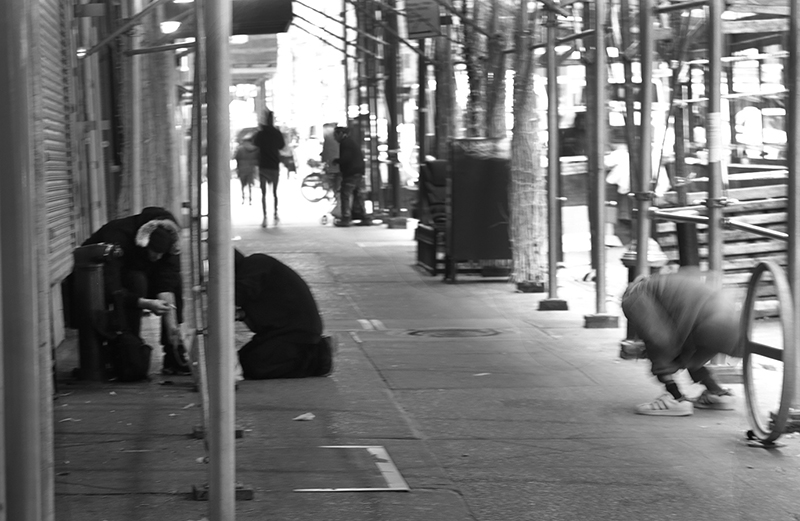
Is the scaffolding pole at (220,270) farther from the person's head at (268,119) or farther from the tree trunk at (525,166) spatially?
the person's head at (268,119)

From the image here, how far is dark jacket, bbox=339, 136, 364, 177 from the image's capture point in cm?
2158

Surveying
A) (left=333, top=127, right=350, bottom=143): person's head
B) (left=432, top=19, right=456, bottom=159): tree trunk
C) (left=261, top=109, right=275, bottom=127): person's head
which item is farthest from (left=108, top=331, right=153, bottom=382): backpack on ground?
(left=261, top=109, right=275, bottom=127): person's head

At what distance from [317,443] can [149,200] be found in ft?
18.2

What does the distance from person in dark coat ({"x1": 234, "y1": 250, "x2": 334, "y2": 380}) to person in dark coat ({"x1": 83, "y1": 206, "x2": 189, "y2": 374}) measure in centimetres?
49

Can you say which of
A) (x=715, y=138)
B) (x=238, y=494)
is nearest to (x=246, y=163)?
(x=715, y=138)

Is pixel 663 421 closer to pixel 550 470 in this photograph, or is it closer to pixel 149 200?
pixel 550 470

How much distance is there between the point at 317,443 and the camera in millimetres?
6570

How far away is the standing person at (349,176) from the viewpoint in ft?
70.9

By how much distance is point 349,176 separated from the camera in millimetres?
22047

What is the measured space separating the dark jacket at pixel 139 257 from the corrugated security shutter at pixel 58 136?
622 millimetres

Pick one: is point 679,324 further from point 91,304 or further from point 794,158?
point 91,304

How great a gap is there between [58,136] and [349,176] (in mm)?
12619

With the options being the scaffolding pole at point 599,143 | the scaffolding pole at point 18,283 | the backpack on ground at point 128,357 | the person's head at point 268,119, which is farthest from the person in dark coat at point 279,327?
the person's head at point 268,119

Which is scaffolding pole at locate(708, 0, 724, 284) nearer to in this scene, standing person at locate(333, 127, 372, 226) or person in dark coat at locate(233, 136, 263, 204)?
standing person at locate(333, 127, 372, 226)
